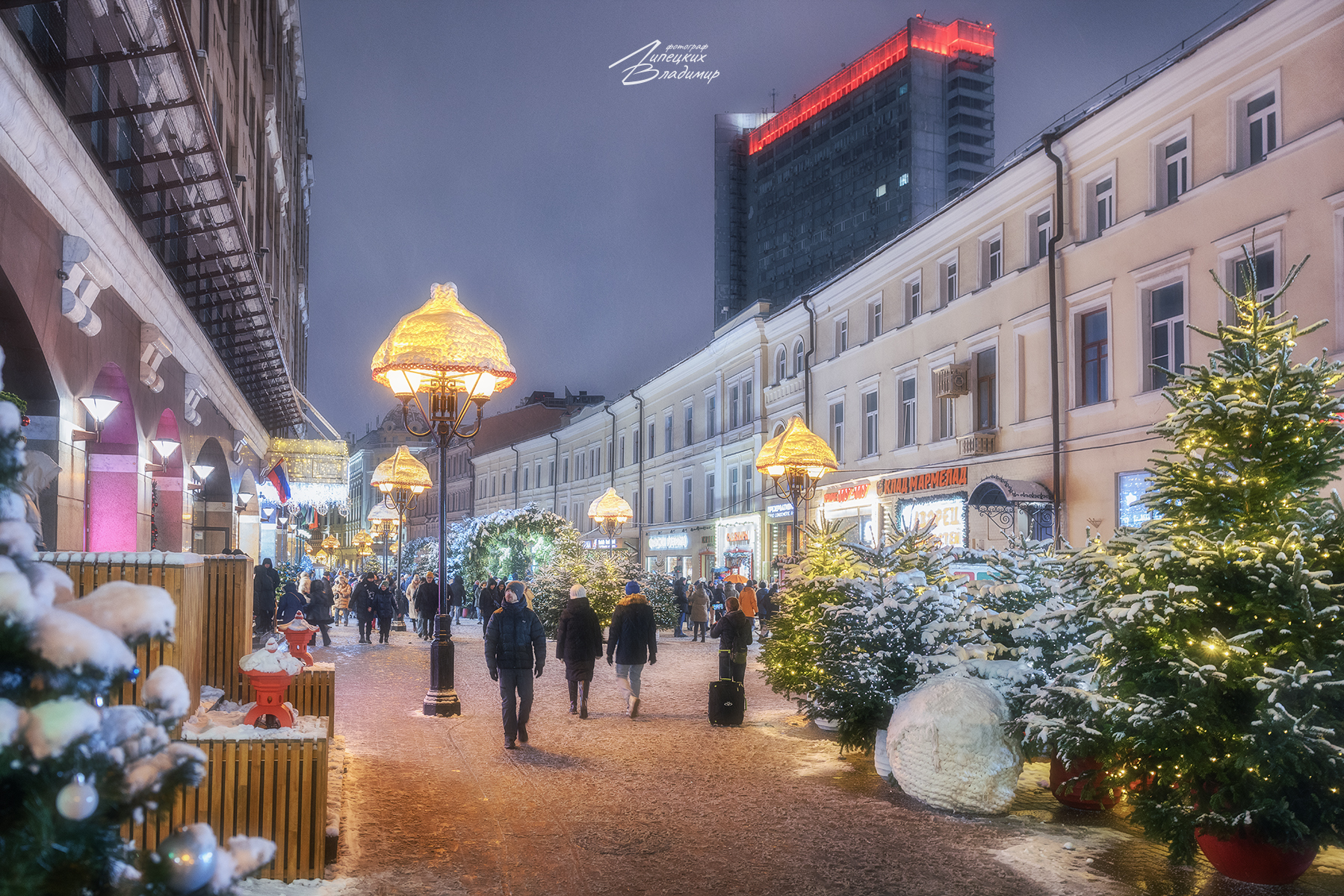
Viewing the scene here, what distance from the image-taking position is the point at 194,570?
6293 mm

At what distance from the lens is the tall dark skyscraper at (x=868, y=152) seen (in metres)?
88.2

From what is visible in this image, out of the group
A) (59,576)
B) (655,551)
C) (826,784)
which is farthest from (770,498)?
(59,576)

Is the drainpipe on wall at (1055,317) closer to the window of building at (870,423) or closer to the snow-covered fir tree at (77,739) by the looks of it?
the window of building at (870,423)

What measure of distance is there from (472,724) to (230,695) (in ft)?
18.7

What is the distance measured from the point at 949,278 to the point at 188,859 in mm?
26655

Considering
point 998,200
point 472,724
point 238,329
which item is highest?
point 998,200

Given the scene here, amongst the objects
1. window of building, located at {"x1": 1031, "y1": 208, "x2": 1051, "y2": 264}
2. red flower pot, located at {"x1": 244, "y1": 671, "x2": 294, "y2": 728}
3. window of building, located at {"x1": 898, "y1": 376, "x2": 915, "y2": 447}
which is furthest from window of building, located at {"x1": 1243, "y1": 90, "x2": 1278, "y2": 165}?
red flower pot, located at {"x1": 244, "y1": 671, "x2": 294, "y2": 728}

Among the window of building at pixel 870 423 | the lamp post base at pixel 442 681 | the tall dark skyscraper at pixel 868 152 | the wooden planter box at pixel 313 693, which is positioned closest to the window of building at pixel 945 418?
the window of building at pixel 870 423

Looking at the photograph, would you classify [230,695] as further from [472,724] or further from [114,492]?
[114,492]

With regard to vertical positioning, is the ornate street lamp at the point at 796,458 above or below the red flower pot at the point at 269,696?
above

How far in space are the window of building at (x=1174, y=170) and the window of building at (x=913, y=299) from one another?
9.27m

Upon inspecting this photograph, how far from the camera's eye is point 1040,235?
22859 millimetres

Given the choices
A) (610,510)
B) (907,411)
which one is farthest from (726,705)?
(610,510)

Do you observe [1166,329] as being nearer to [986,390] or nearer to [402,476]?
[986,390]
